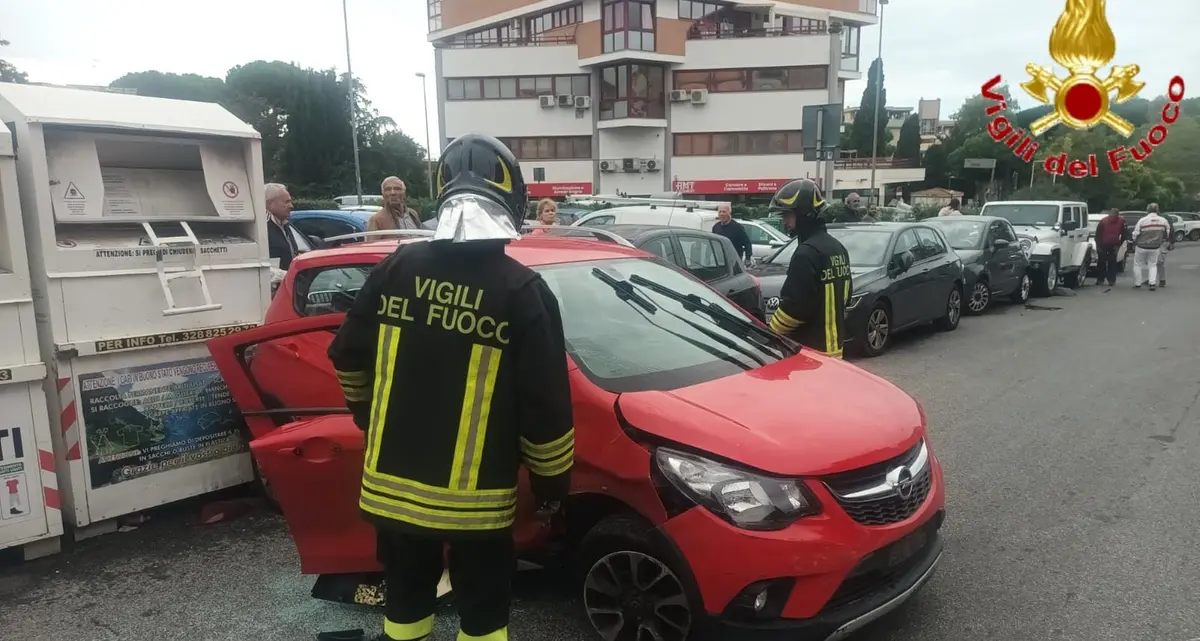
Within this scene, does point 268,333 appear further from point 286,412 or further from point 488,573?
point 488,573

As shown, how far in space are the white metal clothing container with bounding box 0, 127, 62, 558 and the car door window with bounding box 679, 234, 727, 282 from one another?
6.04 meters

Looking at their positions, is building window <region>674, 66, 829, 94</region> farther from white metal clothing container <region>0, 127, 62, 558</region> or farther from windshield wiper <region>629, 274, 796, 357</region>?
white metal clothing container <region>0, 127, 62, 558</region>

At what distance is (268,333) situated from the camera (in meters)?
3.69

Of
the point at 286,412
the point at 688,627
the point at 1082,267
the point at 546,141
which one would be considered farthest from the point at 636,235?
the point at 546,141

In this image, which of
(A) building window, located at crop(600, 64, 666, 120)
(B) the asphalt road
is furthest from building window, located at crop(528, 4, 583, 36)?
(B) the asphalt road

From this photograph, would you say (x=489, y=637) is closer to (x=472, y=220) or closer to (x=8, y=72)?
(x=472, y=220)

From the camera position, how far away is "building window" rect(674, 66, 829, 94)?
39188mm

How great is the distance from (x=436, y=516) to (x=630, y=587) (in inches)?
40.2

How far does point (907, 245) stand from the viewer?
33.8ft

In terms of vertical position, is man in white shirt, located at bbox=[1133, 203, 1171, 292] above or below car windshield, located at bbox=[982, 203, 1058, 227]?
below

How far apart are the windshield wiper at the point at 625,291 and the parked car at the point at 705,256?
4.57m

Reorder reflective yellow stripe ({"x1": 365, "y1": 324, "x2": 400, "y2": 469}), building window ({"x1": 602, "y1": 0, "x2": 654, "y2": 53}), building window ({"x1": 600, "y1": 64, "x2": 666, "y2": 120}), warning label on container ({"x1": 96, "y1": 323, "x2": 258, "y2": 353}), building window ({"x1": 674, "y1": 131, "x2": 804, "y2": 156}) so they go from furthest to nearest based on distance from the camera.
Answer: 1. building window ({"x1": 600, "y1": 64, "x2": 666, "y2": 120})
2. building window ({"x1": 674, "y1": 131, "x2": 804, "y2": 156})
3. building window ({"x1": 602, "y1": 0, "x2": 654, "y2": 53})
4. warning label on container ({"x1": 96, "y1": 323, "x2": 258, "y2": 353})
5. reflective yellow stripe ({"x1": 365, "y1": 324, "x2": 400, "y2": 469})

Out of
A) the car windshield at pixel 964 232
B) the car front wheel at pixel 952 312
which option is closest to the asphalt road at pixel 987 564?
the car front wheel at pixel 952 312

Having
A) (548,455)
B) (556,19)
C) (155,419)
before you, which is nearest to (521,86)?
(556,19)
